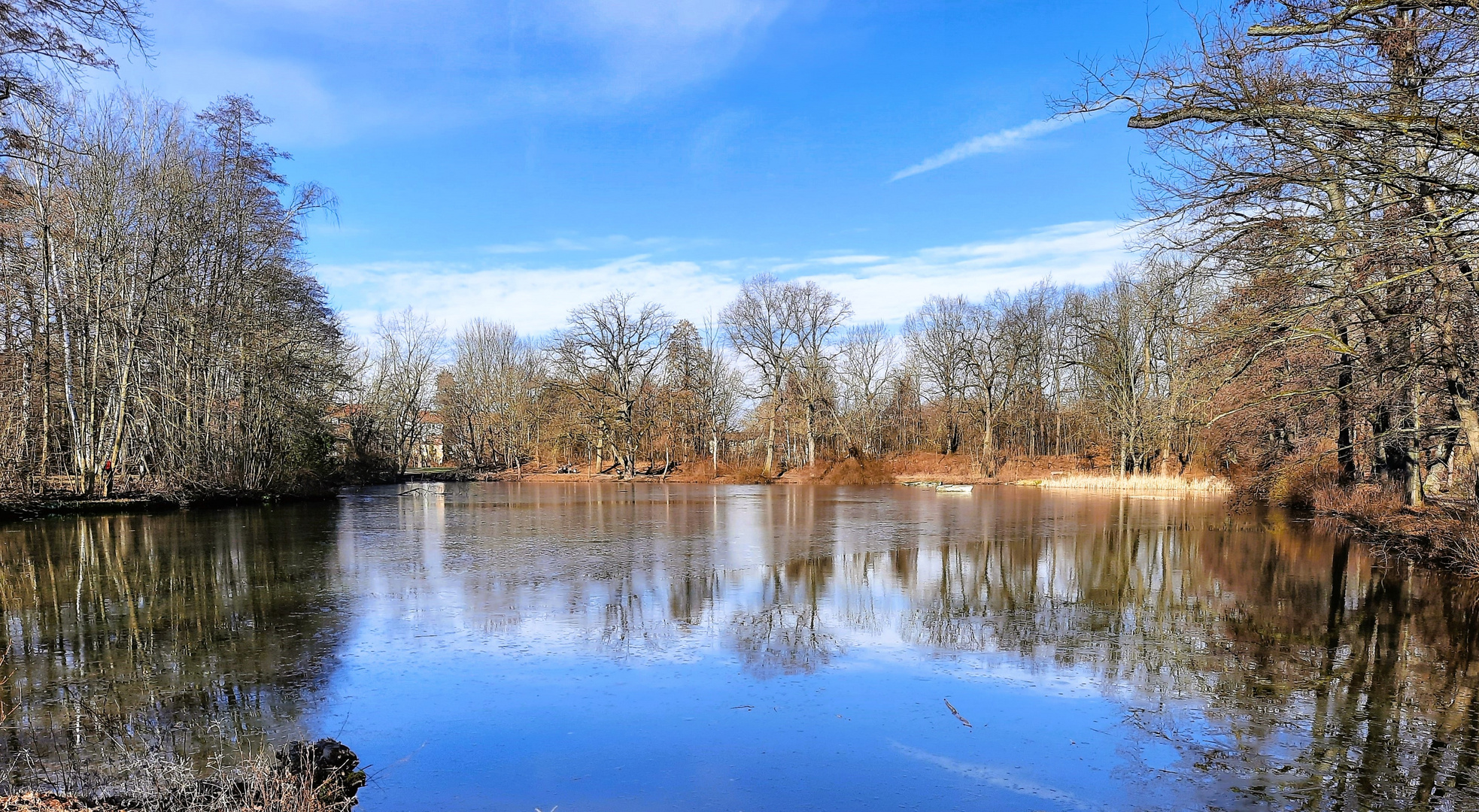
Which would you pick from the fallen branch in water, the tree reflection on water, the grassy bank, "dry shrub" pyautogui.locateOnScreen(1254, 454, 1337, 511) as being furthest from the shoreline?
the fallen branch in water

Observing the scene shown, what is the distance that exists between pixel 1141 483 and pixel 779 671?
30806 millimetres

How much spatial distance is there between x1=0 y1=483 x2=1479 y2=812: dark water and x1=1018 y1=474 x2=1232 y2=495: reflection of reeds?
1695cm

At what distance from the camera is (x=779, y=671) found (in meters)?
7.66

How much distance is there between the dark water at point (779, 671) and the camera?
17.6ft

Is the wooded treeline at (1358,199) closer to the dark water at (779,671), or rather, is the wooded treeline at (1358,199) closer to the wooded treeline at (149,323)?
the dark water at (779,671)

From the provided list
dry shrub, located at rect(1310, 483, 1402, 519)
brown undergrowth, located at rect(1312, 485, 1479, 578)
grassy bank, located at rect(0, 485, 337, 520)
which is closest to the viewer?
brown undergrowth, located at rect(1312, 485, 1479, 578)

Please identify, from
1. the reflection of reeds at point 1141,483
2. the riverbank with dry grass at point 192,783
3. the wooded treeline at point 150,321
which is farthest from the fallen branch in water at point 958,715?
the reflection of reeds at point 1141,483

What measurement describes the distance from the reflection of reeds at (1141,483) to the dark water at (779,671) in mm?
16948

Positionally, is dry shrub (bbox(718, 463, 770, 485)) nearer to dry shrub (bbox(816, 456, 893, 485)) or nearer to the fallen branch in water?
dry shrub (bbox(816, 456, 893, 485))

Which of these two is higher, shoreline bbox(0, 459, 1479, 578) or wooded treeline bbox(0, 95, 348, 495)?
wooded treeline bbox(0, 95, 348, 495)

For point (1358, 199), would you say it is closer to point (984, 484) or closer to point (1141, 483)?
point (1141, 483)

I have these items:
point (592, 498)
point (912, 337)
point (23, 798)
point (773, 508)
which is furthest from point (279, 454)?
point (912, 337)

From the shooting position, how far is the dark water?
211 inches

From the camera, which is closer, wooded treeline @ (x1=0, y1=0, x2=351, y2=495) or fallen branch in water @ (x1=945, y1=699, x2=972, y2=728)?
fallen branch in water @ (x1=945, y1=699, x2=972, y2=728)
